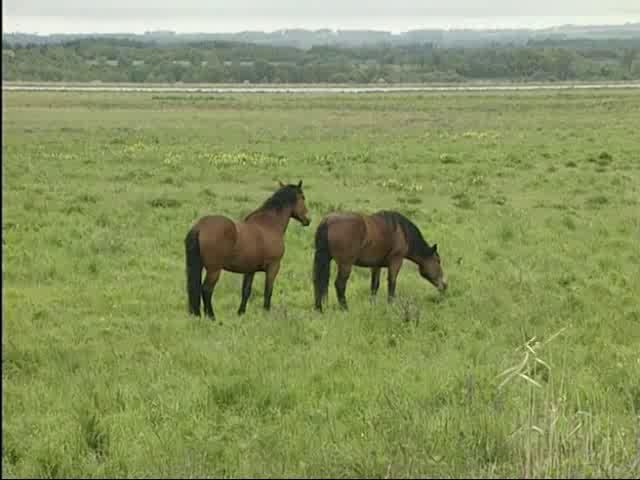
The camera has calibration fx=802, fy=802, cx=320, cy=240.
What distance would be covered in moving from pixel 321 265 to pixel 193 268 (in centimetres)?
168

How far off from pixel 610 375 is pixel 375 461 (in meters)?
3.31

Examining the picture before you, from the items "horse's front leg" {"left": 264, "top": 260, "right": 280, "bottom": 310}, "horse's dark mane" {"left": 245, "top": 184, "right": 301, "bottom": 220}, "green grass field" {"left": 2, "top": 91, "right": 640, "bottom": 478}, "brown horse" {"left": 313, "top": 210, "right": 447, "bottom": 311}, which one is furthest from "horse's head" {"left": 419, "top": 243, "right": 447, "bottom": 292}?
"horse's front leg" {"left": 264, "top": 260, "right": 280, "bottom": 310}

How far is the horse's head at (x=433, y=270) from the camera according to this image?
1102cm

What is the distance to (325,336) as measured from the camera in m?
8.61

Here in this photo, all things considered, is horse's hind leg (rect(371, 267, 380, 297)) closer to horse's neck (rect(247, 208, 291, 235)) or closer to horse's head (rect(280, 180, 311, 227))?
horse's head (rect(280, 180, 311, 227))

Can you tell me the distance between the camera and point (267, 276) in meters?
9.70

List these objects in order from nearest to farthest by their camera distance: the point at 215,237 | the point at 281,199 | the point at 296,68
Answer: the point at 215,237
the point at 281,199
the point at 296,68

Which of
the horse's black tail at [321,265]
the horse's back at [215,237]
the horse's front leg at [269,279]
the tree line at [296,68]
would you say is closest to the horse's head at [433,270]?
the horse's black tail at [321,265]

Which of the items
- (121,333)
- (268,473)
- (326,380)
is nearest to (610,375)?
(326,380)

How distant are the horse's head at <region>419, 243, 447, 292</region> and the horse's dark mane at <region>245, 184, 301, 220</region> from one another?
210 cm

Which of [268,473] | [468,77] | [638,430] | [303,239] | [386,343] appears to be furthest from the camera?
[468,77]

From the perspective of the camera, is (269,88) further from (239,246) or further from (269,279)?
(239,246)

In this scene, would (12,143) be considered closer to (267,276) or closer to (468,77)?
(267,276)

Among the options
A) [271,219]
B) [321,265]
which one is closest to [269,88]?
[271,219]
